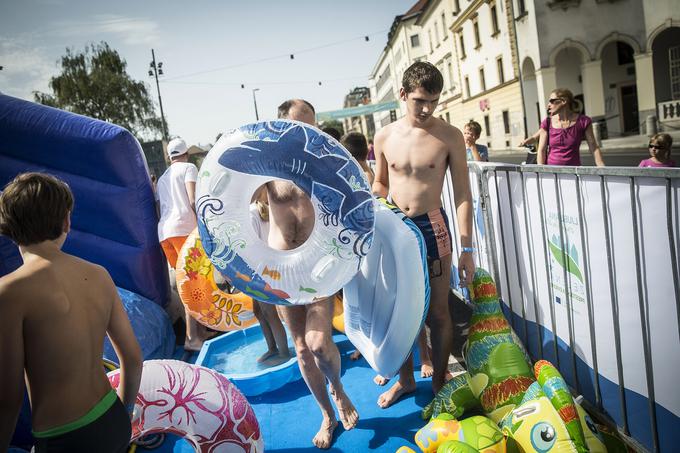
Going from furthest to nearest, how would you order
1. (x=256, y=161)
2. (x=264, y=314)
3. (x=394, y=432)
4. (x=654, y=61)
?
(x=654, y=61) < (x=264, y=314) < (x=394, y=432) < (x=256, y=161)

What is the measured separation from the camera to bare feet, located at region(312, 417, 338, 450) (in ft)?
8.76

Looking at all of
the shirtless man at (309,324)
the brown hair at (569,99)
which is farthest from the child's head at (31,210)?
the brown hair at (569,99)

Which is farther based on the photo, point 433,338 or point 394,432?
point 433,338

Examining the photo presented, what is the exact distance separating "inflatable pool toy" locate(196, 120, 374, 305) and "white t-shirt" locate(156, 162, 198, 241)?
2.17m

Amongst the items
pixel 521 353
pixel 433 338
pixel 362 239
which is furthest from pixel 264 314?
pixel 521 353

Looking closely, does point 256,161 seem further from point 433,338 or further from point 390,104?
point 390,104

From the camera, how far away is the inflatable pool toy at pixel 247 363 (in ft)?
11.0

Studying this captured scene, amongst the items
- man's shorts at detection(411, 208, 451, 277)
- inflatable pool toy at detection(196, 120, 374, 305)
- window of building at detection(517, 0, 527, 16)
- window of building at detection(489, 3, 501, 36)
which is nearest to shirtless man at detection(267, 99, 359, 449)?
inflatable pool toy at detection(196, 120, 374, 305)

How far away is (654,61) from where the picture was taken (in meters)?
21.0

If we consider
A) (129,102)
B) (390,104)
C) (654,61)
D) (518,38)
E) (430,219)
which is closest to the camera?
(430,219)

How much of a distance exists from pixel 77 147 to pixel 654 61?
956 inches

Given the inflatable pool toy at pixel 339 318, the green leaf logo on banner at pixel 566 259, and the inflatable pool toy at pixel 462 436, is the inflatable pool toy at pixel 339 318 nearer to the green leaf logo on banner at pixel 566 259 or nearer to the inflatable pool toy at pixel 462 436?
the inflatable pool toy at pixel 462 436

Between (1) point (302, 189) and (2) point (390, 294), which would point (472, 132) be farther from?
(1) point (302, 189)

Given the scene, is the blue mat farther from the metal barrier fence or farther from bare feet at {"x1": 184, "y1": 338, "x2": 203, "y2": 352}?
bare feet at {"x1": 184, "y1": 338, "x2": 203, "y2": 352}
